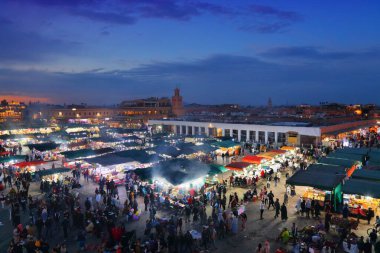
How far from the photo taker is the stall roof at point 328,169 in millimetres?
15656

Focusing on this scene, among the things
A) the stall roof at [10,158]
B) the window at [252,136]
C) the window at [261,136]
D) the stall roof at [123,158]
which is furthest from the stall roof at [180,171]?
the window at [252,136]

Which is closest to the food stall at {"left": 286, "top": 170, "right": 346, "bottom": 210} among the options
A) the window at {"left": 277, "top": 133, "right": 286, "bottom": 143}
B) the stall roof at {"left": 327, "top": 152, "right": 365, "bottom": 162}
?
the stall roof at {"left": 327, "top": 152, "right": 365, "bottom": 162}

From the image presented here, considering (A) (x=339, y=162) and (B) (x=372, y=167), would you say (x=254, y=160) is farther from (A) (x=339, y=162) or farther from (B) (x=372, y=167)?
(B) (x=372, y=167)

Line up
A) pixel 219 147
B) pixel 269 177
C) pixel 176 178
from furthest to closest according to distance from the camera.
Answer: pixel 219 147, pixel 269 177, pixel 176 178

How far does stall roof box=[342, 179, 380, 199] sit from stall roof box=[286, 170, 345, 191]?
474 mm

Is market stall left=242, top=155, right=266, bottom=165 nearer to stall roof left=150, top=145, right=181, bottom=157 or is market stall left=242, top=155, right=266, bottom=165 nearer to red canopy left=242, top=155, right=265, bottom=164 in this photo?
red canopy left=242, top=155, right=265, bottom=164

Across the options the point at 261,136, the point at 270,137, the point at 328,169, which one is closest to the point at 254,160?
the point at 328,169

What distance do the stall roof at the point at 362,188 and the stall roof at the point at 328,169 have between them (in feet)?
5.89

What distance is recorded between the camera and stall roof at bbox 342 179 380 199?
39.9ft

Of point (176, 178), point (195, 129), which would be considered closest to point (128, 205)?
point (176, 178)

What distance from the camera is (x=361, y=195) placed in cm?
1227

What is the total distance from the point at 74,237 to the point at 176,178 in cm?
553

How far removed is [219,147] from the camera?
2672 cm

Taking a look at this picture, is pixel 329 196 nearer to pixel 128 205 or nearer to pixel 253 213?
pixel 253 213
